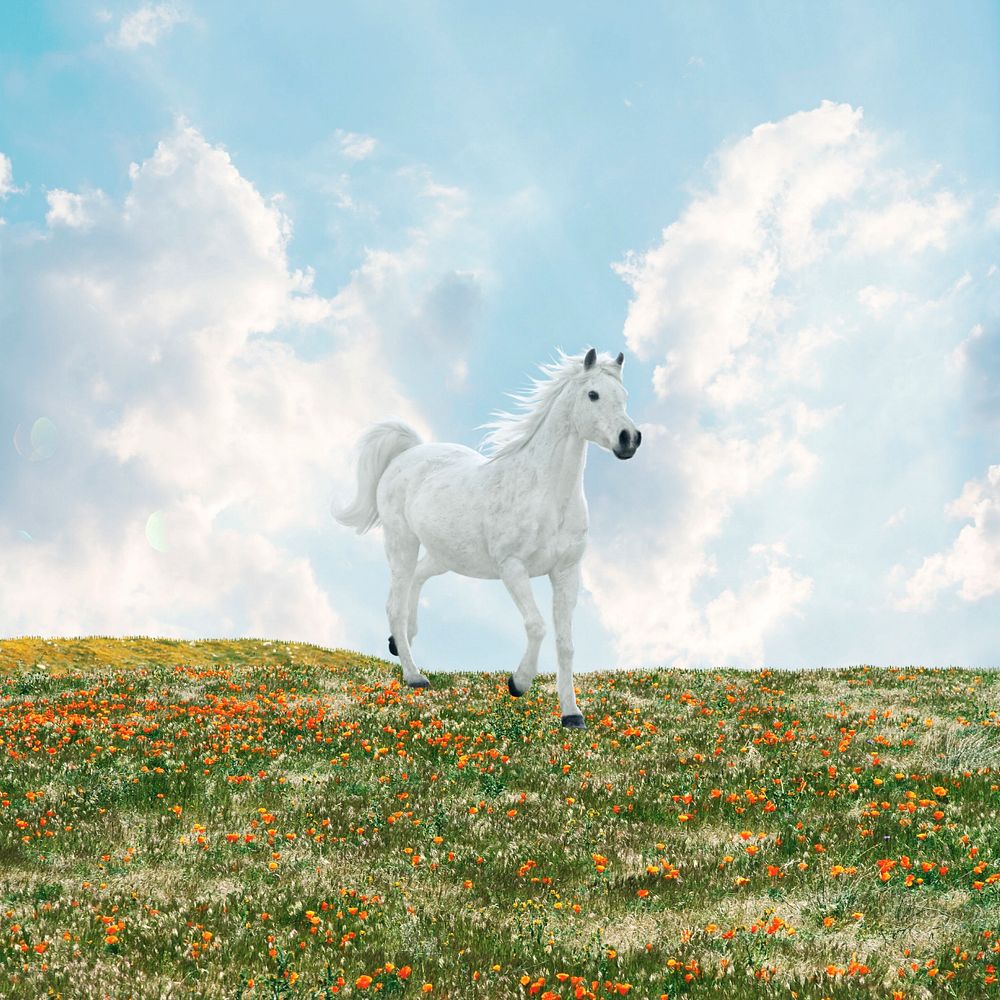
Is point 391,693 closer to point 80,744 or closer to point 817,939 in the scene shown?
point 80,744

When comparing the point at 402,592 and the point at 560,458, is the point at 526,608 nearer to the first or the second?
the point at 560,458

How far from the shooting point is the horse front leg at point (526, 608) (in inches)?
575

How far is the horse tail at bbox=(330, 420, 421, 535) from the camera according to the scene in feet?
65.2

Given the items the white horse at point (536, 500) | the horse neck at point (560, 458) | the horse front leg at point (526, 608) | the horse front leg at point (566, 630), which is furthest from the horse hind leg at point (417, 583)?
the horse neck at point (560, 458)

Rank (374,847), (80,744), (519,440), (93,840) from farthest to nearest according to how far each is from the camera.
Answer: (519,440), (80,744), (93,840), (374,847)

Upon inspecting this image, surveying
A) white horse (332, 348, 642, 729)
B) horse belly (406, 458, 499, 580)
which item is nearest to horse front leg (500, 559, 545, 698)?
white horse (332, 348, 642, 729)

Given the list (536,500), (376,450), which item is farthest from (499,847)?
(376,450)

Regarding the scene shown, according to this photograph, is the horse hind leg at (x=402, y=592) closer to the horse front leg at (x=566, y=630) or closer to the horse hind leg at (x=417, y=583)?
the horse hind leg at (x=417, y=583)

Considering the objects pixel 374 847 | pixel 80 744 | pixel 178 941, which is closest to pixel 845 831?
pixel 374 847

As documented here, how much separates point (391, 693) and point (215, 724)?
3.66m

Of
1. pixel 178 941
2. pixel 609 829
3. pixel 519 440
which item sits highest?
pixel 519 440

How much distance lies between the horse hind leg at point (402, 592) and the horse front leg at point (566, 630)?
4588mm

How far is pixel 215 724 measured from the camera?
14.7 m

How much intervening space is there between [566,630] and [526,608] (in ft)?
2.54
